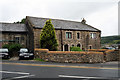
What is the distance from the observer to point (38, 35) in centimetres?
2308

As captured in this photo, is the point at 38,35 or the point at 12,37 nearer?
the point at 38,35

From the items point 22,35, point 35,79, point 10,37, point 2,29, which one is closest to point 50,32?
point 22,35

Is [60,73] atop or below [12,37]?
below

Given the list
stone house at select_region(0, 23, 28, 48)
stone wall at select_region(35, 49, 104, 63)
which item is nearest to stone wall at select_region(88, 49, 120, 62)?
stone wall at select_region(35, 49, 104, 63)

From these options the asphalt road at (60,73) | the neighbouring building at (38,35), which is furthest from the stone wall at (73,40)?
the asphalt road at (60,73)

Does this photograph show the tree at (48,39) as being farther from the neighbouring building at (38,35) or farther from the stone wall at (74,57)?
the stone wall at (74,57)

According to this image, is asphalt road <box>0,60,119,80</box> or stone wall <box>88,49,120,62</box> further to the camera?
stone wall <box>88,49,120,62</box>

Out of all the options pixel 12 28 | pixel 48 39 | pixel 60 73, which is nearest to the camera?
pixel 60 73

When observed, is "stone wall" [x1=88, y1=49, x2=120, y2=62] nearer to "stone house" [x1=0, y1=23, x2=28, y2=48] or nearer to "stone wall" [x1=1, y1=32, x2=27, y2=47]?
"stone wall" [x1=1, y1=32, x2=27, y2=47]

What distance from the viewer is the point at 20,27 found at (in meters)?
26.0

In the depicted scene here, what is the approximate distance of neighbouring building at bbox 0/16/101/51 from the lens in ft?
76.4

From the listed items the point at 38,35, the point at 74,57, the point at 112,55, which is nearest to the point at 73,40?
the point at 38,35

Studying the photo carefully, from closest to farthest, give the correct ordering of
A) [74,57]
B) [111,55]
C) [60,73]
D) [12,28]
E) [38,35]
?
[60,73] < [74,57] < [111,55] < [38,35] < [12,28]

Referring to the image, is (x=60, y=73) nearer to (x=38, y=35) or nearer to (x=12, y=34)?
(x=38, y=35)
